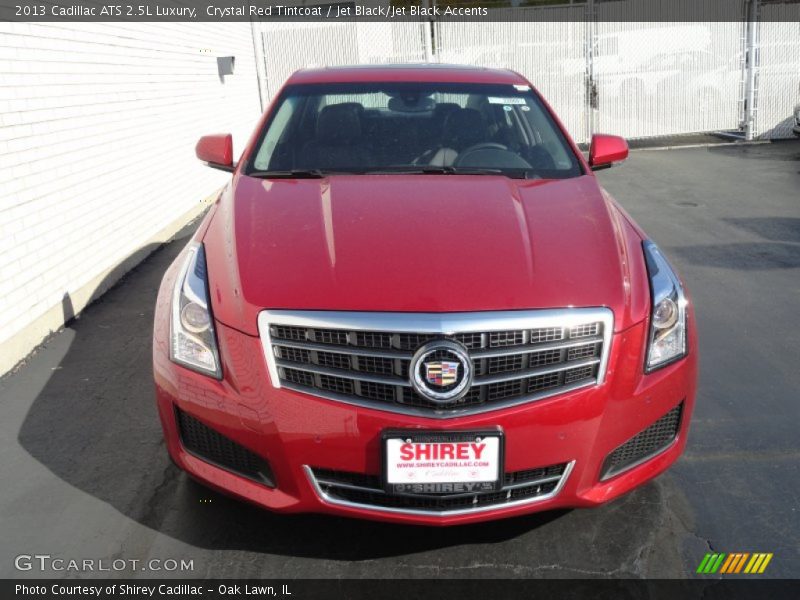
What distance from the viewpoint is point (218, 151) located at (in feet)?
15.1

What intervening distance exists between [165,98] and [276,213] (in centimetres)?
631

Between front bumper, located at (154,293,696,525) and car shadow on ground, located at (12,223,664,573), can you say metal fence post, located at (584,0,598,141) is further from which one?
front bumper, located at (154,293,696,525)

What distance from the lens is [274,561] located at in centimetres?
290

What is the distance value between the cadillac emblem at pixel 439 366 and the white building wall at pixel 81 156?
10.5ft

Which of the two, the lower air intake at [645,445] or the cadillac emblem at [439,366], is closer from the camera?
the cadillac emblem at [439,366]

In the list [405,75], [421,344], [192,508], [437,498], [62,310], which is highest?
[405,75]

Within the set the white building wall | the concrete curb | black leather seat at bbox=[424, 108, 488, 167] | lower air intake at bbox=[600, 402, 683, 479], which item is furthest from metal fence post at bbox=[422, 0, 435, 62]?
lower air intake at bbox=[600, 402, 683, 479]

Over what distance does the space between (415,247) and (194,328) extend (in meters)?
0.83

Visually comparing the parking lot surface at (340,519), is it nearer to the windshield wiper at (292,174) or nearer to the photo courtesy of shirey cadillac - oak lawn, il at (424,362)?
the photo courtesy of shirey cadillac - oak lawn, il at (424,362)

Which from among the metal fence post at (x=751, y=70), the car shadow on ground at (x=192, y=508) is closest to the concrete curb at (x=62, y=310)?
the car shadow on ground at (x=192, y=508)

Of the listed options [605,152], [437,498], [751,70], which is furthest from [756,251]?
[751,70]

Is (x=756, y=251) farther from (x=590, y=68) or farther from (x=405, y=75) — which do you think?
(x=590, y=68)

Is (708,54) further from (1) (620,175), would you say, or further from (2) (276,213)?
(2) (276,213)

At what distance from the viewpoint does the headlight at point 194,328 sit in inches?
109
